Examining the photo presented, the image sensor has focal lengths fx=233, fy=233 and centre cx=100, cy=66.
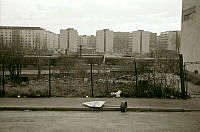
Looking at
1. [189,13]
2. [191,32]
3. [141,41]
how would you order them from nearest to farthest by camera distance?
[191,32], [189,13], [141,41]

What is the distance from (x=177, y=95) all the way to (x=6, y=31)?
5899 inches

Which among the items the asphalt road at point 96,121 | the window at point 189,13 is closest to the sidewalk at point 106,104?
the asphalt road at point 96,121

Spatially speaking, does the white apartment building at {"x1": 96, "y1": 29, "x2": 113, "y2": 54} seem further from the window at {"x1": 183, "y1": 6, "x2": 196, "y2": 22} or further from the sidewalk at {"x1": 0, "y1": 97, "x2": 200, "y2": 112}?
the sidewalk at {"x1": 0, "y1": 97, "x2": 200, "y2": 112}

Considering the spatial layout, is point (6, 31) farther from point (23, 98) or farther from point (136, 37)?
point (23, 98)

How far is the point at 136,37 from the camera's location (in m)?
148

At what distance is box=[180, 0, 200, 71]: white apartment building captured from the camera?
2412 cm

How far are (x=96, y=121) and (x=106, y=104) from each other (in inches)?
100

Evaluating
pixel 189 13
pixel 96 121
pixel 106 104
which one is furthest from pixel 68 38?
pixel 96 121

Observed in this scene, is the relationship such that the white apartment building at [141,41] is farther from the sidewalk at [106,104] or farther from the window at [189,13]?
the sidewalk at [106,104]

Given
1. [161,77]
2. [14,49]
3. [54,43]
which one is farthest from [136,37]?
[161,77]

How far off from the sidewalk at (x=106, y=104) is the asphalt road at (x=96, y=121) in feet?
1.61

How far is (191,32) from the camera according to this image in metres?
26.0

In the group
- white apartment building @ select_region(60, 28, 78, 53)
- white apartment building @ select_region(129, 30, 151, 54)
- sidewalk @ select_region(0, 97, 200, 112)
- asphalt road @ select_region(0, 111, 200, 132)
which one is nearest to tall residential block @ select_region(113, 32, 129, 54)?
white apartment building @ select_region(129, 30, 151, 54)

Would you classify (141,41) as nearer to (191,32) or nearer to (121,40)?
(121,40)
